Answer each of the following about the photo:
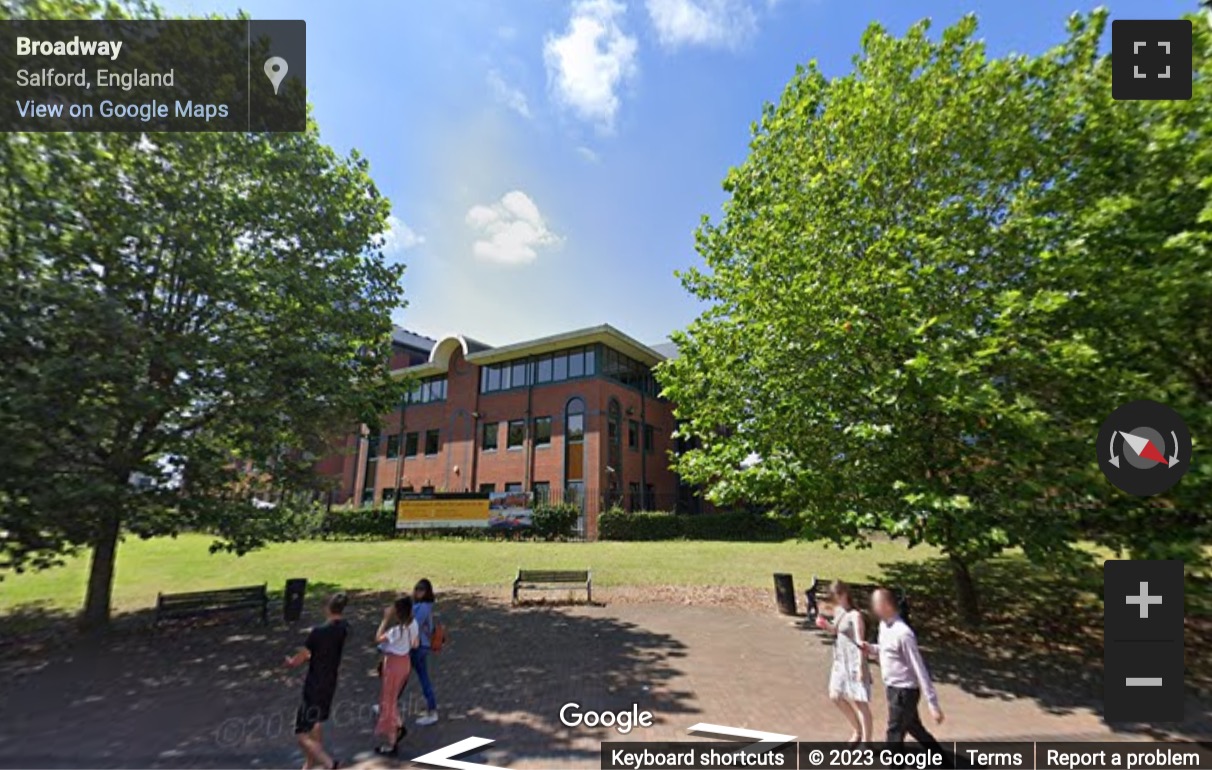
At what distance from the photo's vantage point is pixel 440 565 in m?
17.8

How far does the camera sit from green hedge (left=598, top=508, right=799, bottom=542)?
25.3 m

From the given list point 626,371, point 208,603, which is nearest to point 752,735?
point 208,603

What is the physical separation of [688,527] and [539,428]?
9799 millimetres

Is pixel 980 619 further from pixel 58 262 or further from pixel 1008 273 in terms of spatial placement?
pixel 58 262

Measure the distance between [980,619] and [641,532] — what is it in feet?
53.5

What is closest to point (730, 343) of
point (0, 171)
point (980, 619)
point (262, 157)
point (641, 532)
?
point (980, 619)

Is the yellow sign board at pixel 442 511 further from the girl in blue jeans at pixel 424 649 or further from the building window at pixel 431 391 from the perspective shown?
the girl in blue jeans at pixel 424 649

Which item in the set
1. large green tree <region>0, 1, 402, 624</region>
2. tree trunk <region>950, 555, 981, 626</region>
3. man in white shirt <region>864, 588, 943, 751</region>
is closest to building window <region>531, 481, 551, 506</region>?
large green tree <region>0, 1, 402, 624</region>

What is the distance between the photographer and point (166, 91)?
9.37 metres

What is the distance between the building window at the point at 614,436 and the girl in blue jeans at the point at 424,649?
22.0 m

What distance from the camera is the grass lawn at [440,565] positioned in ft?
47.5

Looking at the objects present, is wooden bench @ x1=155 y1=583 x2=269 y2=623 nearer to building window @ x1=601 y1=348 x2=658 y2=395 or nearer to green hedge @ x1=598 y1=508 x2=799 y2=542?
green hedge @ x1=598 y1=508 x2=799 y2=542

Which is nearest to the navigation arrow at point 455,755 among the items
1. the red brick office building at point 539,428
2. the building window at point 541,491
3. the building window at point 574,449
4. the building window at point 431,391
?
the red brick office building at point 539,428

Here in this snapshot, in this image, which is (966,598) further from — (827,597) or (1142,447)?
(1142,447)
